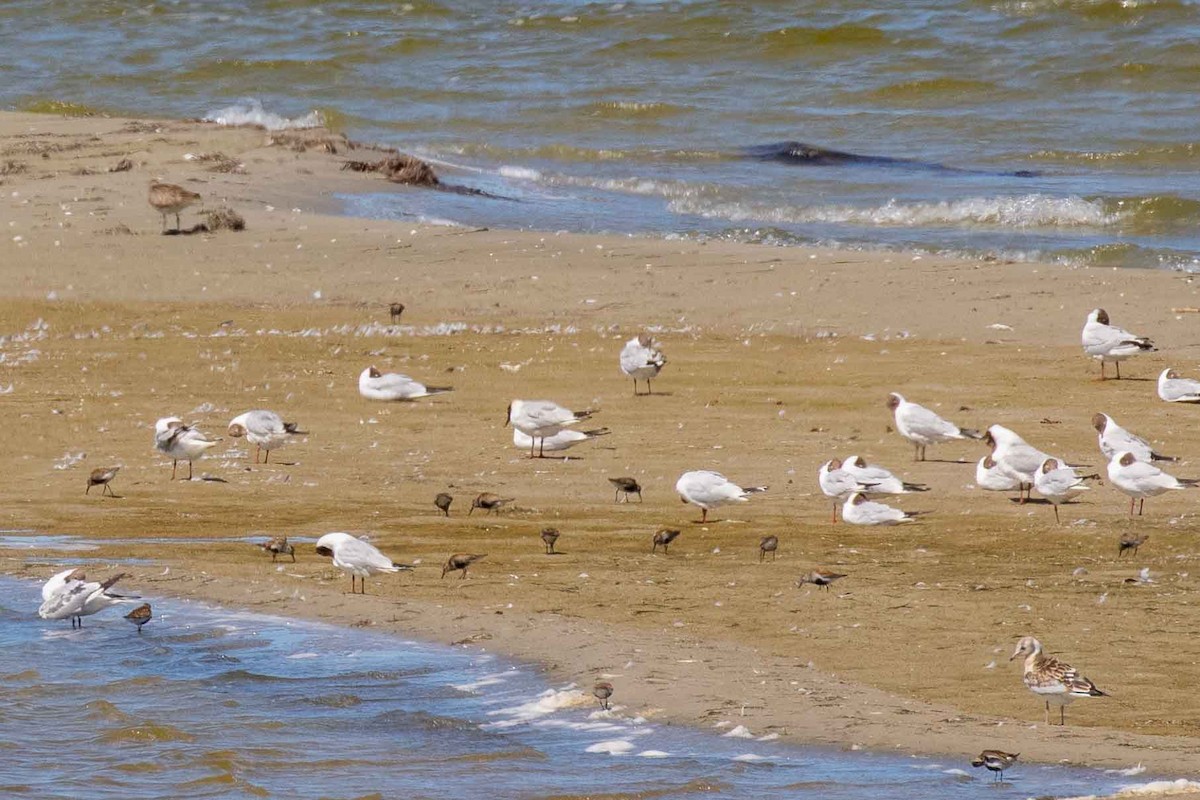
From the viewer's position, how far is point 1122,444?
10203 millimetres

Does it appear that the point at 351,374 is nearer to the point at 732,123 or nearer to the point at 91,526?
the point at 91,526

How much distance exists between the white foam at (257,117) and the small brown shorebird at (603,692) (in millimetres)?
20770

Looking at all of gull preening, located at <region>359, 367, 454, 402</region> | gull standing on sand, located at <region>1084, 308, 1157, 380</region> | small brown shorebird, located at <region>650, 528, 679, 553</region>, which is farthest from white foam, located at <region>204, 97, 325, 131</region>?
small brown shorebird, located at <region>650, 528, 679, 553</region>

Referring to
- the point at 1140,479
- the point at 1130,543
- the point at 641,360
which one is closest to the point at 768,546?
the point at 1130,543

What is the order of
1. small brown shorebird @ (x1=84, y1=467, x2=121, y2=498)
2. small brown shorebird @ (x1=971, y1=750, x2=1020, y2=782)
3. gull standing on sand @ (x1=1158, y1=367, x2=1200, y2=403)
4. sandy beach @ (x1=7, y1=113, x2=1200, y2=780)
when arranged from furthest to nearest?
gull standing on sand @ (x1=1158, y1=367, x2=1200, y2=403) < small brown shorebird @ (x1=84, y1=467, x2=121, y2=498) < sandy beach @ (x1=7, y1=113, x2=1200, y2=780) < small brown shorebird @ (x1=971, y1=750, x2=1020, y2=782)

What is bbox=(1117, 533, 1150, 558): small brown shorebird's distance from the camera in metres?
8.70

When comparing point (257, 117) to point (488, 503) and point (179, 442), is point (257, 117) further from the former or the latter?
point (488, 503)

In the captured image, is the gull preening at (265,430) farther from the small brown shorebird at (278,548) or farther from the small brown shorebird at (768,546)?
the small brown shorebird at (768,546)

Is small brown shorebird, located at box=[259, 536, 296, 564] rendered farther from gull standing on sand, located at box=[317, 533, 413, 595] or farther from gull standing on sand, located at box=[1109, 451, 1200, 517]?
gull standing on sand, located at box=[1109, 451, 1200, 517]

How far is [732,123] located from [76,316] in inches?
653

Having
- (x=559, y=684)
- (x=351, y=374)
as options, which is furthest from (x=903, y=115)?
(x=559, y=684)

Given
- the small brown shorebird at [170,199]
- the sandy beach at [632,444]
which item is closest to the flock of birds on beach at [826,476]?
the sandy beach at [632,444]

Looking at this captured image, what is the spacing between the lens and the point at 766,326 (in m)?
14.2

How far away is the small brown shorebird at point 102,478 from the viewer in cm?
1028
